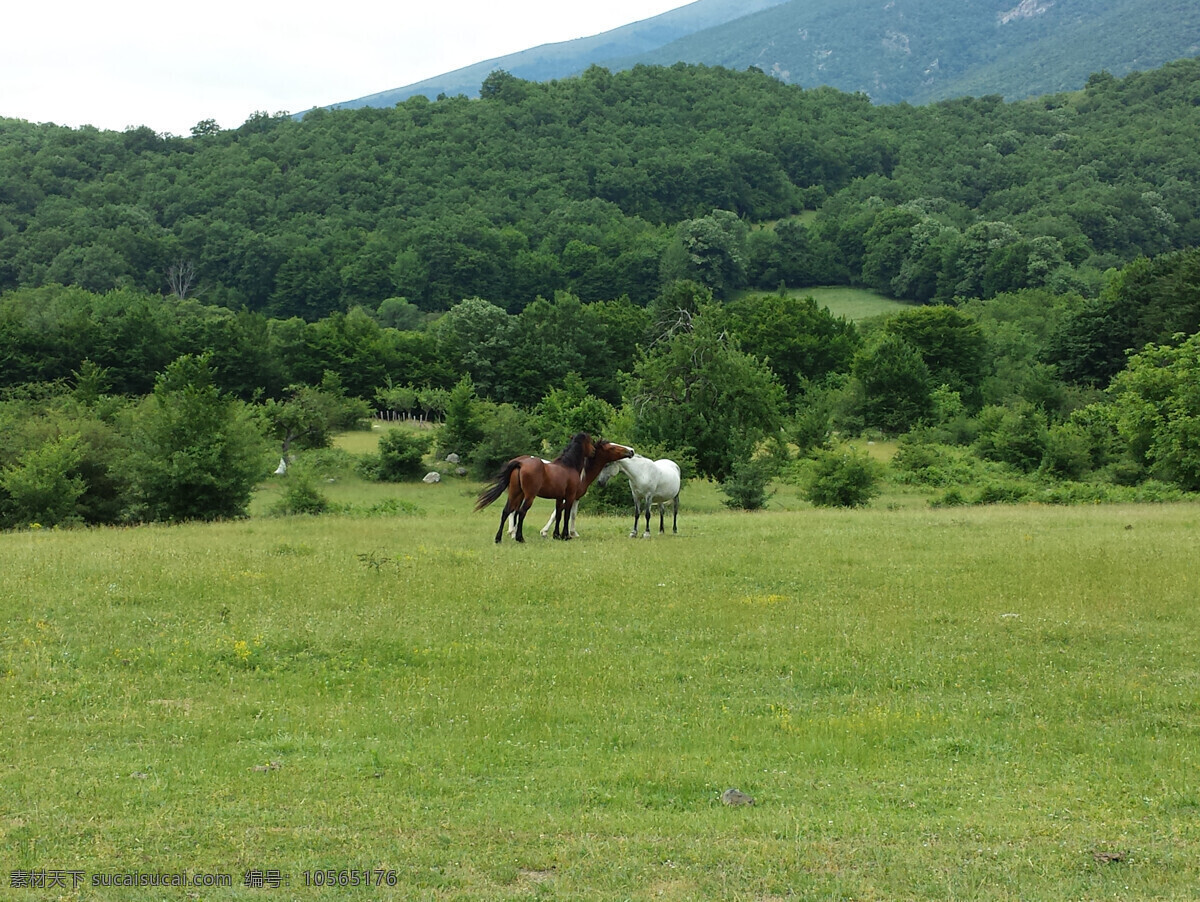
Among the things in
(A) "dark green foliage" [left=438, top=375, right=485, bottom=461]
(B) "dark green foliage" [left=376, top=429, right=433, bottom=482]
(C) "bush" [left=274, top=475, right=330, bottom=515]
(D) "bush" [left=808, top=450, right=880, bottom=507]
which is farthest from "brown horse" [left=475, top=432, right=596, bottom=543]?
(A) "dark green foliage" [left=438, top=375, right=485, bottom=461]

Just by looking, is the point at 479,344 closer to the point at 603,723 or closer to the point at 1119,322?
the point at 1119,322

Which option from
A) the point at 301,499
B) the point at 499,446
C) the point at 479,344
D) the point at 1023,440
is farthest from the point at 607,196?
the point at 301,499

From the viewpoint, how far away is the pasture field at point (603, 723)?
721 centimetres

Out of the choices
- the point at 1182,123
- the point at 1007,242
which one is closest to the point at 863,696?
the point at 1007,242

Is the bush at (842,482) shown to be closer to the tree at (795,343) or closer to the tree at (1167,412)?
the tree at (1167,412)

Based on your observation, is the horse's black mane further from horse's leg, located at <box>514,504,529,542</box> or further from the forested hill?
the forested hill

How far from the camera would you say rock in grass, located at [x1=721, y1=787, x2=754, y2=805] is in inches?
333

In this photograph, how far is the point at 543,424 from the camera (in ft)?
188

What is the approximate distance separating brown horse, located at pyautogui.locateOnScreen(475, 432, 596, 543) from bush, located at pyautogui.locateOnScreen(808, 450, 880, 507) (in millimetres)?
16210

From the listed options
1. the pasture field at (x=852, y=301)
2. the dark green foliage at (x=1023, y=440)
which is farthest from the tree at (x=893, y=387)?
the pasture field at (x=852, y=301)

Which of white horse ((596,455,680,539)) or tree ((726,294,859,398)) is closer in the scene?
white horse ((596,455,680,539))

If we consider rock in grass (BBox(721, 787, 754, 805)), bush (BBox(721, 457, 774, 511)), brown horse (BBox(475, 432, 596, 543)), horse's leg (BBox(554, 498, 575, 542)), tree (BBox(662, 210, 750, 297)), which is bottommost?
bush (BBox(721, 457, 774, 511))

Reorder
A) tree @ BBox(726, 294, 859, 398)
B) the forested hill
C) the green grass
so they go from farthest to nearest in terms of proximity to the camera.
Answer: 1. the forested hill
2. the green grass
3. tree @ BBox(726, 294, 859, 398)

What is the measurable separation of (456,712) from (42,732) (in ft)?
12.9
